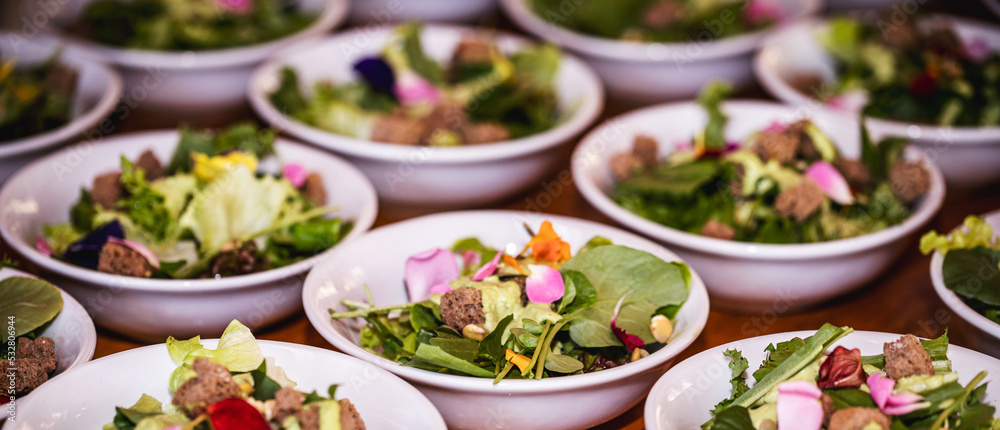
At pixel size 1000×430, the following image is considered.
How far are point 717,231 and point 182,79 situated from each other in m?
1.38

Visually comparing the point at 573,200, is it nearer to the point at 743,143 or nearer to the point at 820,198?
the point at 743,143

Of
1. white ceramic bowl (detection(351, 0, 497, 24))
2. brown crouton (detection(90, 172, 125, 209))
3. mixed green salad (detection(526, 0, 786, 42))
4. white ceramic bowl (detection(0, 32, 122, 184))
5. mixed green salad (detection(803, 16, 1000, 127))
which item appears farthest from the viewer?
white ceramic bowl (detection(351, 0, 497, 24))

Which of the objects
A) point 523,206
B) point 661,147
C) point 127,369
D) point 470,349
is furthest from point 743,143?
point 127,369

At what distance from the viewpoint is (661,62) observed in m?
2.18

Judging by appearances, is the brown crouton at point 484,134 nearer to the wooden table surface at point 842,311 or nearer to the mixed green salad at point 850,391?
the wooden table surface at point 842,311

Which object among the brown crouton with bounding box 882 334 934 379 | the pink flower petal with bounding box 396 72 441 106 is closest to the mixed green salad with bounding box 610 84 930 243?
the brown crouton with bounding box 882 334 934 379

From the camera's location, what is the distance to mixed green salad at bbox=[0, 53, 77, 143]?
1812 mm

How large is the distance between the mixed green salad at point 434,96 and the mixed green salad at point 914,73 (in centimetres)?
78

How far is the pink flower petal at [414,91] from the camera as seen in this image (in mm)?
2139

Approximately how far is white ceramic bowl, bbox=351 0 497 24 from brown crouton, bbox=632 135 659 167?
1047mm

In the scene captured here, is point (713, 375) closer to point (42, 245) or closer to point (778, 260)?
point (778, 260)

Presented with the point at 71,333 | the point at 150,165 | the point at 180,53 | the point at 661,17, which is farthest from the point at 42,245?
Answer: the point at 661,17

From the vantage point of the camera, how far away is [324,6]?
2555 mm

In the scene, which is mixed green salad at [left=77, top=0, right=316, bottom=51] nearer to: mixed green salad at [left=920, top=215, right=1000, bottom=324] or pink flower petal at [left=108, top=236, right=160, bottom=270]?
pink flower petal at [left=108, top=236, right=160, bottom=270]
